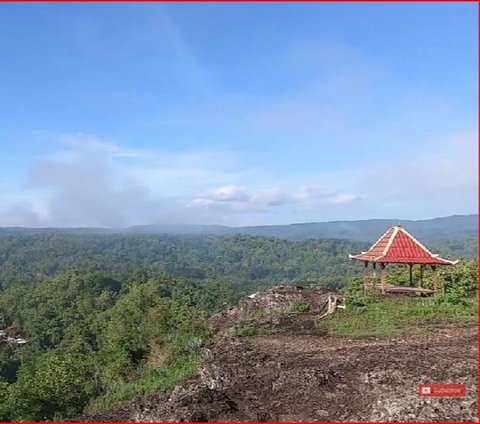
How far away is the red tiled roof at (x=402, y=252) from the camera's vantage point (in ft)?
60.9

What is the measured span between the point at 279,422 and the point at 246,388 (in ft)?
5.82

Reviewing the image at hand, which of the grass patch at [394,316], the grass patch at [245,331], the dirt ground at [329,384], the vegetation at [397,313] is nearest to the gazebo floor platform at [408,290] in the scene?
the vegetation at [397,313]

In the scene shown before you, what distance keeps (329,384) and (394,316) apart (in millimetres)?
6348

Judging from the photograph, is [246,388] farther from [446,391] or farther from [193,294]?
[193,294]

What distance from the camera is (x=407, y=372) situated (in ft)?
34.8

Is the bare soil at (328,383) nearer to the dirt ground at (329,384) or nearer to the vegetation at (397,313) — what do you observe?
the dirt ground at (329,384)

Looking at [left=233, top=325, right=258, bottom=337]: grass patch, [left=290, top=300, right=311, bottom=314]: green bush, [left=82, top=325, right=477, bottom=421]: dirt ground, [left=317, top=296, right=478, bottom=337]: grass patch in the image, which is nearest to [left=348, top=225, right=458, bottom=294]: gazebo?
[left=317, top=296, right=478, bottom=337]: grass patch

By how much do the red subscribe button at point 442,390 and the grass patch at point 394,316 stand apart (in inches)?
163

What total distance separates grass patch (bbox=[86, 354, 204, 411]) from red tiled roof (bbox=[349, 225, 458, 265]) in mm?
7734

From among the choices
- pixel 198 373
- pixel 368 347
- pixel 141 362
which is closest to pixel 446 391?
pixel 368 347

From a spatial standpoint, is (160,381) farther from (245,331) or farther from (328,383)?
(328,383)

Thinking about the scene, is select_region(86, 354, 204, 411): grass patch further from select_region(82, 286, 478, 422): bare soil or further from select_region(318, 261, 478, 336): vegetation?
select_region(318, 261, 478, 336): vegetation

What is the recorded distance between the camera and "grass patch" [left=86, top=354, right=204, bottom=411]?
525 inches

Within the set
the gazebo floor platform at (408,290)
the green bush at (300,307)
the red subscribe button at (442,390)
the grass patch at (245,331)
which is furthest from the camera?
the gazebo floor platform at (408,290)
